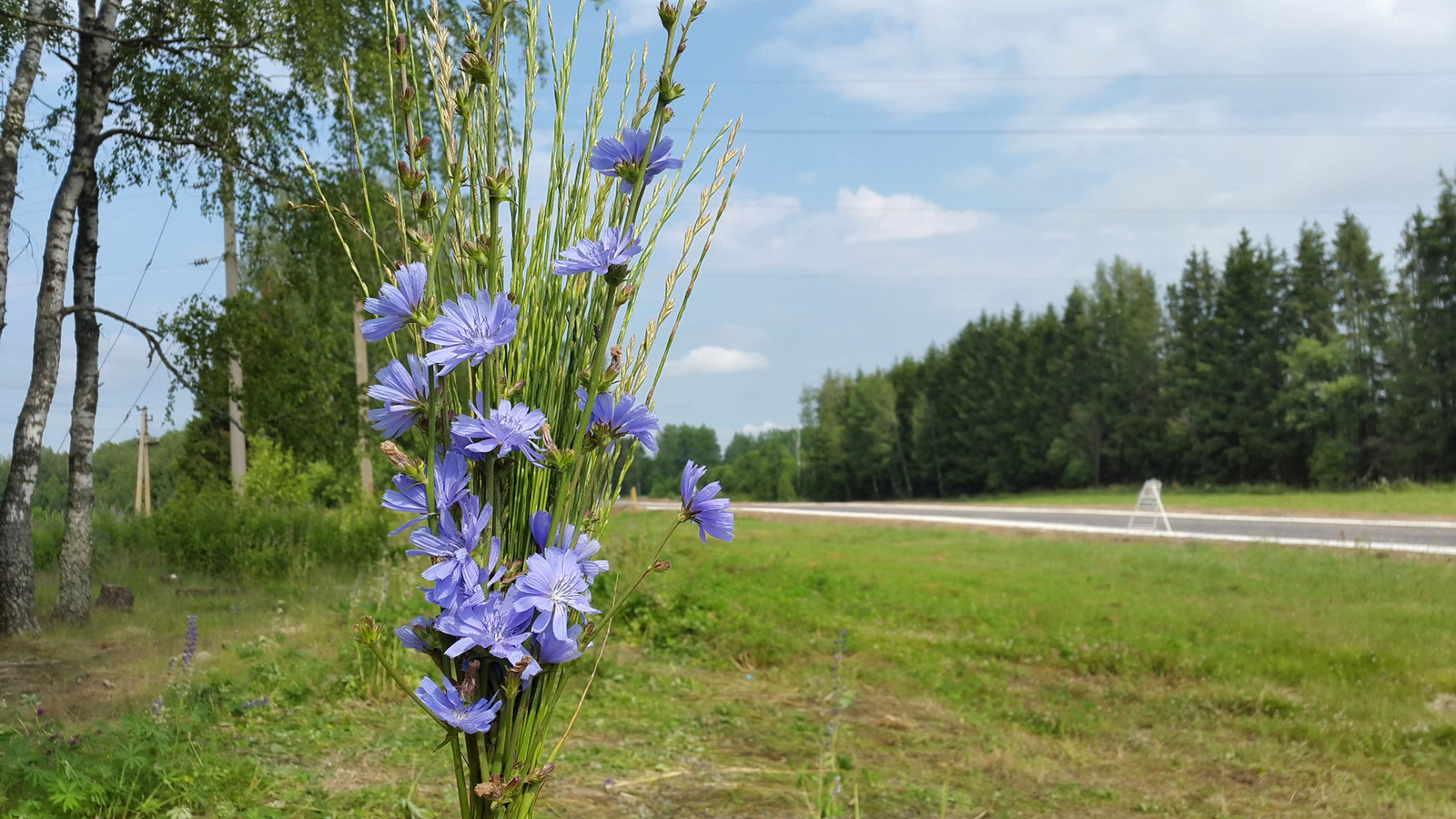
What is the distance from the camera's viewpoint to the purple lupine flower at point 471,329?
1.28 metres

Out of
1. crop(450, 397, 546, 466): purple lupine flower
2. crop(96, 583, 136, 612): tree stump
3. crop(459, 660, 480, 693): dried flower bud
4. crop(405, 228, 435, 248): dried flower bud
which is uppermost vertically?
crop(405, 228, 435, 248): dried flower bud

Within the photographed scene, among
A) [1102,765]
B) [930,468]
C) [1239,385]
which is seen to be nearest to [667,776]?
[1102,765]

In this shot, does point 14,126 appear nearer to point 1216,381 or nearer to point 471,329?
point 471,329

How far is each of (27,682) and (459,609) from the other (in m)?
5.42

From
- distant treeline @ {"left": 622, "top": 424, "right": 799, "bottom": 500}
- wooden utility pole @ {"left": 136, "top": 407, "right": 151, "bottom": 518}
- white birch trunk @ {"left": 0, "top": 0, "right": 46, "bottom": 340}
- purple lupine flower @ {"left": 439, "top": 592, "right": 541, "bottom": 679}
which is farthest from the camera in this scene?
distant treeline @ {"left": 622, "top": 424, "right": 799, "bottom": 500}

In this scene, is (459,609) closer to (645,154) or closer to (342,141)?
(645,154)

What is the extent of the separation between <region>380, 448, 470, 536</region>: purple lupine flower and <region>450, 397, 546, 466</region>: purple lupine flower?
6 centimetres

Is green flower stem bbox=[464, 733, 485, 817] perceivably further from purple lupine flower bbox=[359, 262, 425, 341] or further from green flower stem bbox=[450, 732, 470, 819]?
purple lupine flower bbox=[359, 262, 425, 341]

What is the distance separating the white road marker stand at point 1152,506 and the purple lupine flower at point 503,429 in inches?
590

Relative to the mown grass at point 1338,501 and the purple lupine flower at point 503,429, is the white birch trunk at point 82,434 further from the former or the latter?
the mown grass at point 1338,501

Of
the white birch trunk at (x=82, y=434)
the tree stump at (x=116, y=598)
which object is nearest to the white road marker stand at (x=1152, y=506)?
the tree stump at (x=116, y=598)

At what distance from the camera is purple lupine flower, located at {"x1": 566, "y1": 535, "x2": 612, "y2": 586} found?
142cm

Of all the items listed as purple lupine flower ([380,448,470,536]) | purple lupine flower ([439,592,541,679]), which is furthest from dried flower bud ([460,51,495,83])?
purple lupine flower ([439,592,541,679])

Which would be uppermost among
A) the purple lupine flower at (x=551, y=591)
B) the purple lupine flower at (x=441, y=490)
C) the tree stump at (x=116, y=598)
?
the purple lupine flower at (x=441, y=490)
